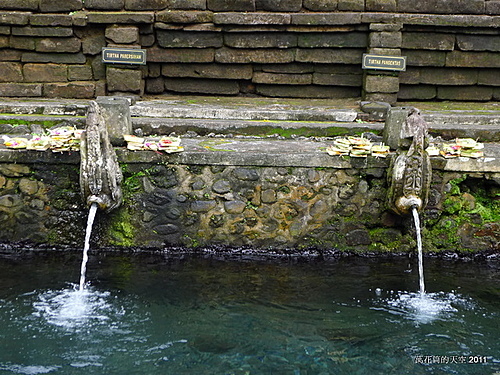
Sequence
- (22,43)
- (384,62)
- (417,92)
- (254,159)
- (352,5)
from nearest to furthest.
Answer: (254,159), (384,62), (352,5), (22,43), (417,92)

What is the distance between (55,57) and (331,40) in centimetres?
431

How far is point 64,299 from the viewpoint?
21.2ft

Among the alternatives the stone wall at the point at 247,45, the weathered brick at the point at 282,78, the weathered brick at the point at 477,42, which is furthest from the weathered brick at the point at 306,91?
the weathered brick at the point at 477,42

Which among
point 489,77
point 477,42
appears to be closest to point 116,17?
point 477,42

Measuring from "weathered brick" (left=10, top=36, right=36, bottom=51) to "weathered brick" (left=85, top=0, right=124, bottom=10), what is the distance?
41.6 inches

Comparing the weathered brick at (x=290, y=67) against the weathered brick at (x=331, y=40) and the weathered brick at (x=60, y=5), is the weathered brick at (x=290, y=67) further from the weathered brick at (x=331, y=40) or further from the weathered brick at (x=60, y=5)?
the weathered brick at (x=60, y=5)

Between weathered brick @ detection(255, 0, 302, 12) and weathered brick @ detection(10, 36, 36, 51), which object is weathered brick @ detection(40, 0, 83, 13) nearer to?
weathered brick @ detection(10, 36, 36, 51)

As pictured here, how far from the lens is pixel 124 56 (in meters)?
9.97

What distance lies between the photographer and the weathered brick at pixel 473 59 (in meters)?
10.5

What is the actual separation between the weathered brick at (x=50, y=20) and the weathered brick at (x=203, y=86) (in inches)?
70.0

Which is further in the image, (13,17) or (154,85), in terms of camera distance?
(154,85)

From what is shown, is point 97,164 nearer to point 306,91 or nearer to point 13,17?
point 13,17

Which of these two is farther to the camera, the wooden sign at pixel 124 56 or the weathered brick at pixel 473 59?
the weathered brick at pixel 473 59

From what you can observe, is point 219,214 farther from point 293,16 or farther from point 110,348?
point 293,16
